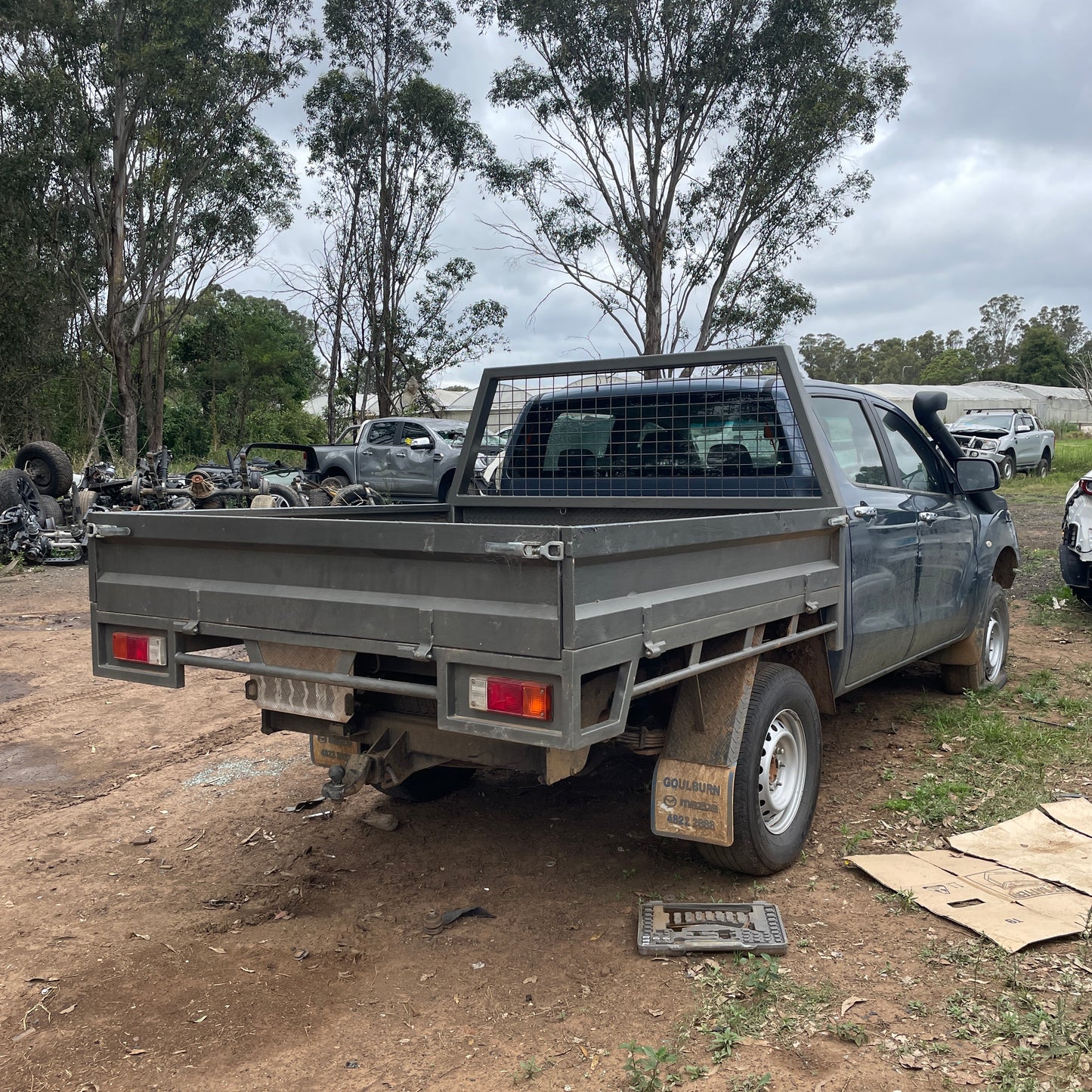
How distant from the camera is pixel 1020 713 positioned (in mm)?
5777

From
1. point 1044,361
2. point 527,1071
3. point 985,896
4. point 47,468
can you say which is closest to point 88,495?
point 47,468

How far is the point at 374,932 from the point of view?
347cm

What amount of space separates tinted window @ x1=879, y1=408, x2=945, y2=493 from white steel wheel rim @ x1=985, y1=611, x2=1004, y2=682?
3.98 feet

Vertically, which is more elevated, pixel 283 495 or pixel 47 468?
pixel 47 468

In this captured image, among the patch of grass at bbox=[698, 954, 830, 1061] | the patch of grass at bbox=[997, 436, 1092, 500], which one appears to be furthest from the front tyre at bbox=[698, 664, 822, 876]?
the patch of grass at bbox=[997, 436, 1092, 500]

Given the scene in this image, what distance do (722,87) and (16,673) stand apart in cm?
1459

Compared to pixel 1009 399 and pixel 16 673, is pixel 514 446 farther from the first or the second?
pixel 1009 399

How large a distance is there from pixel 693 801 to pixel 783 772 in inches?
24.7

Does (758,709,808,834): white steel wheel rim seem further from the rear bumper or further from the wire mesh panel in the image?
the rear bumper

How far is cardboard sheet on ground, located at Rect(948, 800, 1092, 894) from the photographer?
3.63m

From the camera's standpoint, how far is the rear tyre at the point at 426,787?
454cm

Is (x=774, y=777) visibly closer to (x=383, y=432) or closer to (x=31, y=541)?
(x=31, y=541)

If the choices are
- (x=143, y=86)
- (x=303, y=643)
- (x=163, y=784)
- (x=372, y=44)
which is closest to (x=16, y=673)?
Answer: (x=163, y=784)

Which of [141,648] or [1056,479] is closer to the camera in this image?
[141,648]
